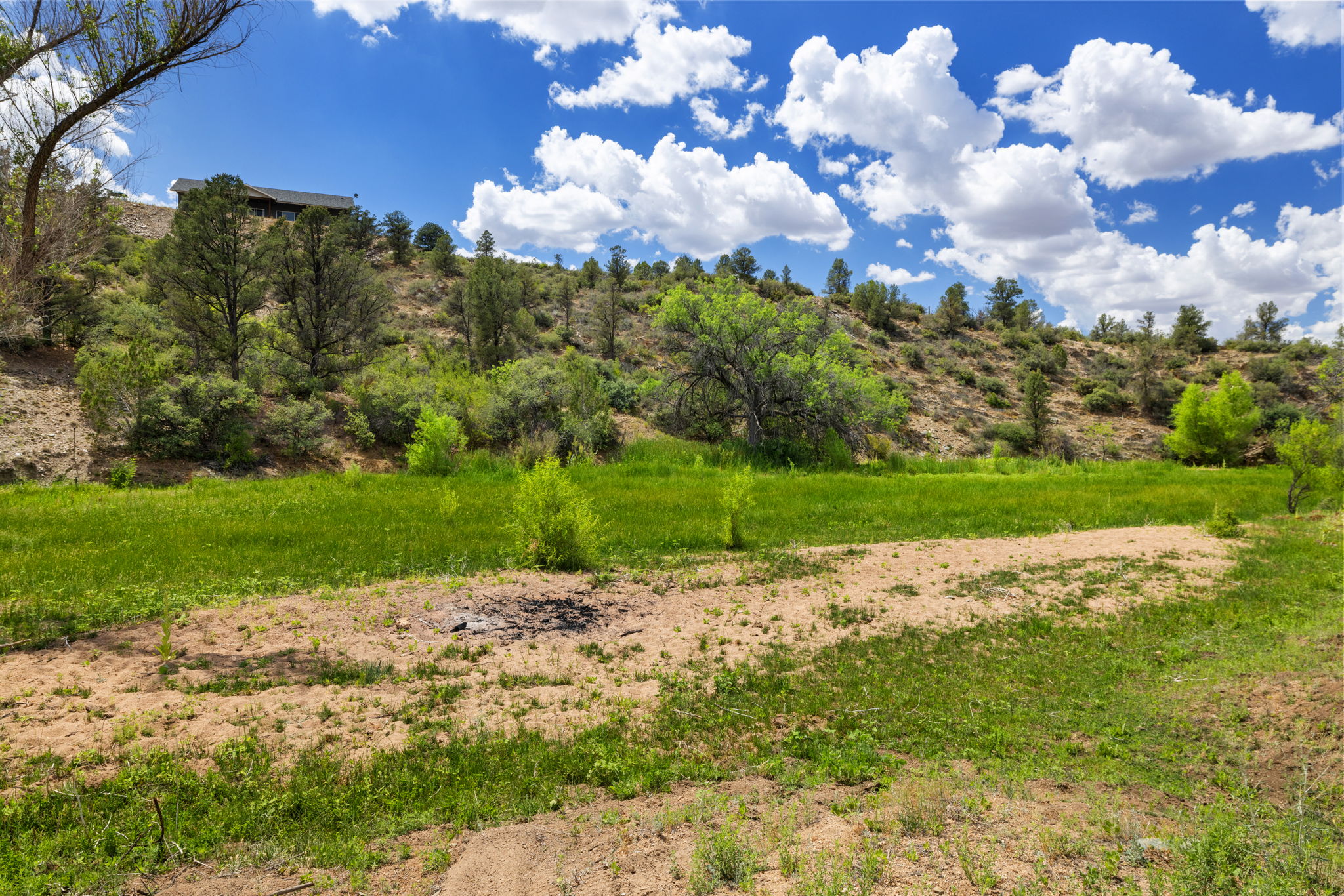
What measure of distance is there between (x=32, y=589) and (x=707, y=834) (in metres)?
9.43

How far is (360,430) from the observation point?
23.9 metres

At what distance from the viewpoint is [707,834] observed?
3426 millimetres

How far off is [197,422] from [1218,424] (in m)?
46.5

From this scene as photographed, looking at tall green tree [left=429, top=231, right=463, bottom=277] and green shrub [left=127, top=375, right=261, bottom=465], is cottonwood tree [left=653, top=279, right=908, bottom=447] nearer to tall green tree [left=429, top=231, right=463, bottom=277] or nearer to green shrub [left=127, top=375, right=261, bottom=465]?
green shrub [left=127, top=375, right=261, bottom=465]

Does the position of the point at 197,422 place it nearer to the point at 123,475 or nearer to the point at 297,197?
the point at 123,475

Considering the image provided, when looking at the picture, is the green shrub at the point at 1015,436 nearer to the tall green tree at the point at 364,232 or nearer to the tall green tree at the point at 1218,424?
the tall green tree at the point at 1218,424

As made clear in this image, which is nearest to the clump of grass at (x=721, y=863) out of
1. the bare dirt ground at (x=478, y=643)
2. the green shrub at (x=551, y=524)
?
the bare dirt ground at (x=478, y=643)

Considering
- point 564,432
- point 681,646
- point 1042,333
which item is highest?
point 1042,333

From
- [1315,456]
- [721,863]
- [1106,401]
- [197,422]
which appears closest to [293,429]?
[197,422]

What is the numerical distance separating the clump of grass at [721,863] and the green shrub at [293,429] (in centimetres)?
2407

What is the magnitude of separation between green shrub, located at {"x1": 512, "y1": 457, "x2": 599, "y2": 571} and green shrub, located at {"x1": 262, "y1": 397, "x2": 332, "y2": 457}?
16.9 metres

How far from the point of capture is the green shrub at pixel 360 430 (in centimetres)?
2391

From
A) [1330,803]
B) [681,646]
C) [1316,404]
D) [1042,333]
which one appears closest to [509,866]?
[681,646]

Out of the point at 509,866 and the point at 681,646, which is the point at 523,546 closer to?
the point at 681,646
